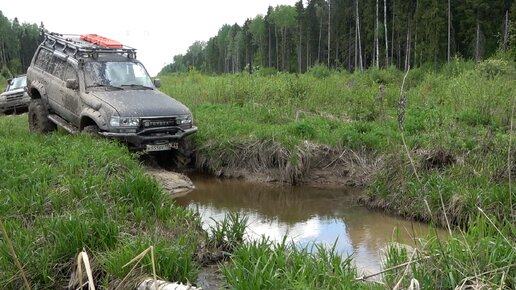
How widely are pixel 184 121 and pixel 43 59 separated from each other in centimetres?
444

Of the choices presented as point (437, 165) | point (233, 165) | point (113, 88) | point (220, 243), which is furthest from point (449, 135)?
point (113, 88)

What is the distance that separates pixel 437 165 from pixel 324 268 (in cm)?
443

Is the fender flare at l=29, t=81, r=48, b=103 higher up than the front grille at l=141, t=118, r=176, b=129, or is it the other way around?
the fender flare at l=29, t=81, r=48, b=103

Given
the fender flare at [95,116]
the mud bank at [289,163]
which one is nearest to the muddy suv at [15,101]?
the fender flare at [95,116]

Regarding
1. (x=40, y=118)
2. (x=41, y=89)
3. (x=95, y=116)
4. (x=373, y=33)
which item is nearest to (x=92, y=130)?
(x=95, y=116)

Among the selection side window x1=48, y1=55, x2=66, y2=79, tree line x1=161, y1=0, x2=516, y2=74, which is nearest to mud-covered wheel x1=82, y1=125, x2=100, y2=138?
side window x1=48, y1=55, x2=66, y2=79

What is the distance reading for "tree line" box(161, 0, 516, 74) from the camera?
3881 centimetres

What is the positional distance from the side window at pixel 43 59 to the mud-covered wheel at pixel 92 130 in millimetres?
2842

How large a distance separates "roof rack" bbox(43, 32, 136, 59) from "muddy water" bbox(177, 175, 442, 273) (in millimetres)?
3227

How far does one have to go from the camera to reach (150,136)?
28.6 feet

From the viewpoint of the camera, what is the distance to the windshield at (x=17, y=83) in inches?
717

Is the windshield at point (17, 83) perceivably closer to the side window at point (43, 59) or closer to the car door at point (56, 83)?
the side window at point (43, 59)

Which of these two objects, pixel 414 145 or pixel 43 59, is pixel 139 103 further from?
pixel 414 145

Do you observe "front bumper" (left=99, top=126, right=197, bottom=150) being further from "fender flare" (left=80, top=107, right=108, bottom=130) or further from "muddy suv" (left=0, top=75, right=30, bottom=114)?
"muddy suv" (left=0, top=75, right=30, bottom=114)
